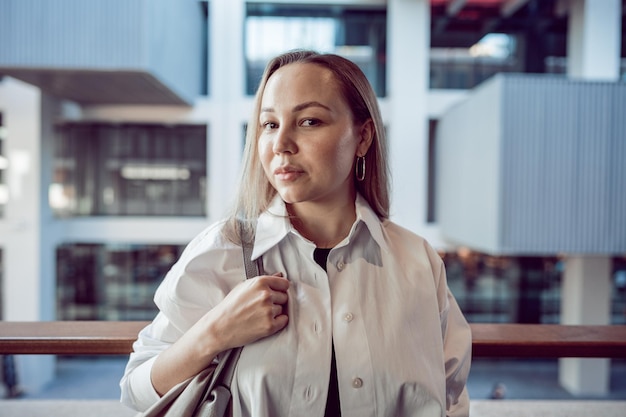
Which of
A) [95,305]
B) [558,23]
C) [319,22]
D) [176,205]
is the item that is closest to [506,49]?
[558,23]

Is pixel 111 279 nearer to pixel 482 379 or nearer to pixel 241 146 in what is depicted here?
pixel 241 146

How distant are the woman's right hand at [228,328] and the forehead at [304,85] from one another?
48cm

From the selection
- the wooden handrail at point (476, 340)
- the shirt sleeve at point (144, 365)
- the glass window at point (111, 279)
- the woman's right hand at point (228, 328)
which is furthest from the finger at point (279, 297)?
the glass window at point (111, 279)

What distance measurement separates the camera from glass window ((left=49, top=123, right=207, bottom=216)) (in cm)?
1180

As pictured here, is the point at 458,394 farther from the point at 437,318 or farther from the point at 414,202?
the point at 414,202

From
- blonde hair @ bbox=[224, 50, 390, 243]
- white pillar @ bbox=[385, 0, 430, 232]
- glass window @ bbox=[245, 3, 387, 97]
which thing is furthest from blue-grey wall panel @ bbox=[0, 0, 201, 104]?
blonde hair @ bbox=[224, 50, 390, 243]

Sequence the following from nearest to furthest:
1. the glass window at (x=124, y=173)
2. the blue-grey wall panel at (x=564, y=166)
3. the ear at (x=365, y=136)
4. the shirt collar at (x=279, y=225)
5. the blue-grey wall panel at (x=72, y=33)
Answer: the shirt collar at (x=279, y=225) → the ear at (x=365, y=136) → the blue-grey wall panel at (x=72, y=33) → the blue-grey wall panel at (x=564, y=166) → the glass window at (x=124, y=173)

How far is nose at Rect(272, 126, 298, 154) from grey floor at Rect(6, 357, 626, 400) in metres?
11.3

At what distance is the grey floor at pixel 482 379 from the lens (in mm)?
10992

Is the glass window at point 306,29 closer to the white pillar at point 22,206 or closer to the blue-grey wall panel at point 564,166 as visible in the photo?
the blue-grey wall panel at point 564,166

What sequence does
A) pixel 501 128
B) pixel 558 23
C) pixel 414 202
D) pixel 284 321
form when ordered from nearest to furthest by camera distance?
Result: pixel 284 321, pixel 501 128, pixel 414 202, pixel 558 23

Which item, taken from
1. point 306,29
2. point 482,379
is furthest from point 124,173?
point 482,379

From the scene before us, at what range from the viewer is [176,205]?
1184cm

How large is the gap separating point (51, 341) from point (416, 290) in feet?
3.75
